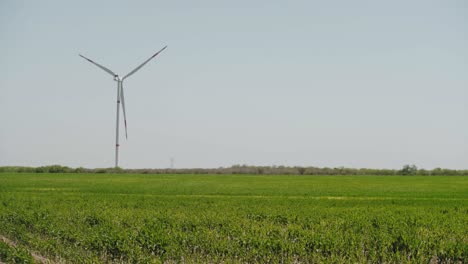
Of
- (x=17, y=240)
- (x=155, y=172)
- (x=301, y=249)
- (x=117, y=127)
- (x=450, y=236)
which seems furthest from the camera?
(x=155, y=172)

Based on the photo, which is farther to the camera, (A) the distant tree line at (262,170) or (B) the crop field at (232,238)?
(A) the distant tree line at (262,170)

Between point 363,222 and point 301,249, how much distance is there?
412 cm

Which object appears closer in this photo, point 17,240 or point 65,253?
point 65,253

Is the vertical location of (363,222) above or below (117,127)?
below

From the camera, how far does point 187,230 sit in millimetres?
16109

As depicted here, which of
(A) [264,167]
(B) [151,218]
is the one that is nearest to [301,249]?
(B) [151,218]

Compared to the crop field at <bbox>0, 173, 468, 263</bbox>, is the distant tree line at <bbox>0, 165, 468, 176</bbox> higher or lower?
higher

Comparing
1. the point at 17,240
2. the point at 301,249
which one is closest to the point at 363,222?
the point at 301,249

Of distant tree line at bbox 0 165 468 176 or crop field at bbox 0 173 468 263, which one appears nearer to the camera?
crop field at bbox 0 173 468 263

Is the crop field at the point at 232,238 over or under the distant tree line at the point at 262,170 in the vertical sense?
under

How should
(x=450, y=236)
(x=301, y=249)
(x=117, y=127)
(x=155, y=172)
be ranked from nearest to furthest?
(x=301, y=249), (x=450, y=236), (x=117, y=127), (x=155, y=172)

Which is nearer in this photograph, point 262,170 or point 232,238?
point 232,238

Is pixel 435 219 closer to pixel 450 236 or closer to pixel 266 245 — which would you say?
pixel 450 236

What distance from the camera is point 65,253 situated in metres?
14.3
